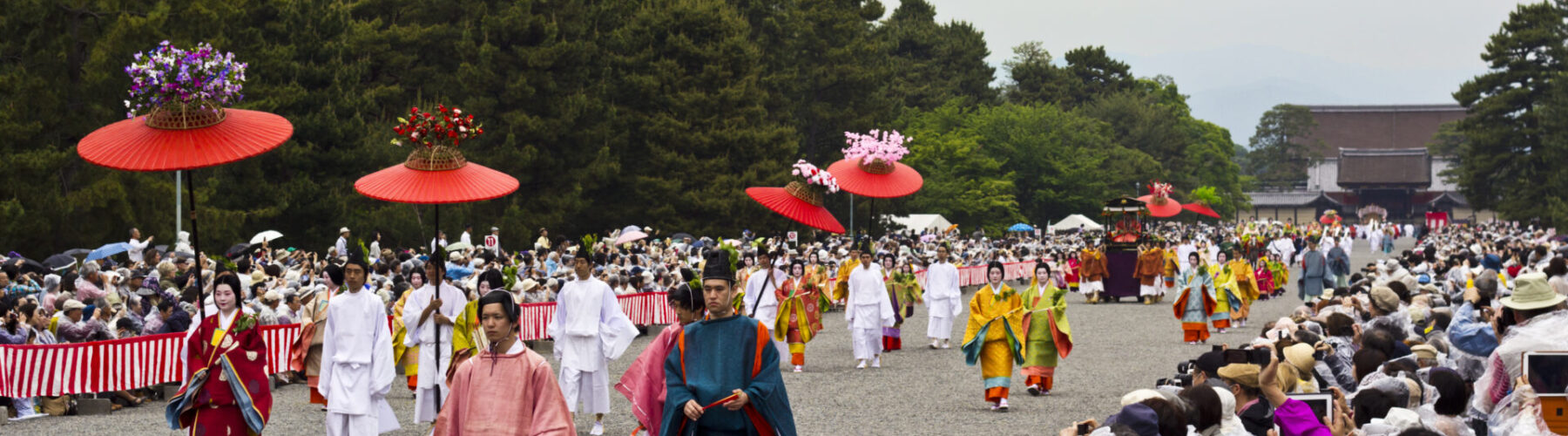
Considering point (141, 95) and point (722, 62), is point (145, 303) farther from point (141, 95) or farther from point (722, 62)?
point (722, 62)

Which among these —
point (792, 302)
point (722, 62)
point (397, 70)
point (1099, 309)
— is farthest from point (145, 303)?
point (722, 62)

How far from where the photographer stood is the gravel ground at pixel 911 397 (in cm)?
1030

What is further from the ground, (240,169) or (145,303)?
(240,169)

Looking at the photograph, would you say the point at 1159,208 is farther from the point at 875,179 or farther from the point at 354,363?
the point at 354,363

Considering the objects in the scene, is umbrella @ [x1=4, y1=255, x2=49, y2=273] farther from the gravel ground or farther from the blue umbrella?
the gravel ground

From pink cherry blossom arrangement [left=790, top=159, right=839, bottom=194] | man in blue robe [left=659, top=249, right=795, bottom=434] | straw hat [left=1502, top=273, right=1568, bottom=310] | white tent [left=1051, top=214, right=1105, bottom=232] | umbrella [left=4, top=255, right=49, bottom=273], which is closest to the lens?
man in blue robe [left=659, top=249, right=795, bottom=434]

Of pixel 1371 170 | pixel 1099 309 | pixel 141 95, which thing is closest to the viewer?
pixel 141 95

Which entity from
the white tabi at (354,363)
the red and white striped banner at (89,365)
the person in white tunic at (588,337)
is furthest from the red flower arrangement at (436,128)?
the red and white striped banner at (89,365)

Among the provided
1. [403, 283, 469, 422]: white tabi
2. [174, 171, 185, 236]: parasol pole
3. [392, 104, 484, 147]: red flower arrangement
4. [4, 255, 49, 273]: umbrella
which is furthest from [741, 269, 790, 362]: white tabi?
[174, 171, 185, 236]: parasol pole

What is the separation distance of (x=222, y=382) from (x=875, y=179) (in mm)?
4852

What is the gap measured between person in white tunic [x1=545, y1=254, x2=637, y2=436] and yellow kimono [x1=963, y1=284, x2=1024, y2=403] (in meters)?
3.12

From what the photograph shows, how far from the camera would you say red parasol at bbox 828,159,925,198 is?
32.9 feet

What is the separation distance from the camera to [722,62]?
38.2 m

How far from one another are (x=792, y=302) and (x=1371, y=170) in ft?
292
